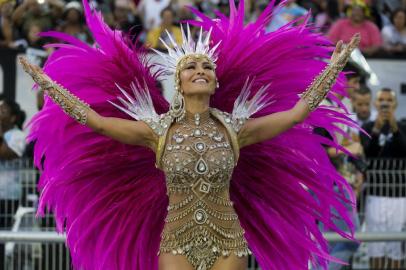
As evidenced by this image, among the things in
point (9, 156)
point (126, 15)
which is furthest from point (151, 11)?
point (9, 156)

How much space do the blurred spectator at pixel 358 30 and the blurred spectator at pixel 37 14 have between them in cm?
300

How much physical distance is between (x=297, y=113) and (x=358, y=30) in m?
6.45

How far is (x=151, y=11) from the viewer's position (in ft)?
47.8

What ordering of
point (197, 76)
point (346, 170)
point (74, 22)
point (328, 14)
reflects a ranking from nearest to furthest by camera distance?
point (197, 76) < point (346, 170) < point (74, 22) < point (328, 14)

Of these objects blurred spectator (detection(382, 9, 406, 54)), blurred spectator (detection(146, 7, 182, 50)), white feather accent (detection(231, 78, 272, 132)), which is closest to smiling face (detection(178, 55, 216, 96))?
white feather accent (detection(231, 78, 272, 132))

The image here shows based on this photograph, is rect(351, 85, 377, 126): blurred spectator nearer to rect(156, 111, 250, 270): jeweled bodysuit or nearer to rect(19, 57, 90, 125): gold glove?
rect(156, 111, 250, 270): jeweled bodysuit

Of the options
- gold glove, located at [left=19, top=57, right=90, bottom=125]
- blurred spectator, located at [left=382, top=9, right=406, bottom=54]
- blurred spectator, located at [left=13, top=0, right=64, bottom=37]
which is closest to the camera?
gold glove, located at [left=19, top=57, right=90, bottom=125]

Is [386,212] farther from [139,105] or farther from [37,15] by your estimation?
[37,15]

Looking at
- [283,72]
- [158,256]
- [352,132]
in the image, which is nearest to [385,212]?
[352,132]

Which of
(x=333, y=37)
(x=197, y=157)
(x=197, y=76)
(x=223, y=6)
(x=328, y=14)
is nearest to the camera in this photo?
(x=197, y=157)

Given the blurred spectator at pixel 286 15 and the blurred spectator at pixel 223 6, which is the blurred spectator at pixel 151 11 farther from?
the blurred spectator at pixel 286 15

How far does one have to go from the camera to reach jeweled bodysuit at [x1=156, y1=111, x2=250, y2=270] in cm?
712

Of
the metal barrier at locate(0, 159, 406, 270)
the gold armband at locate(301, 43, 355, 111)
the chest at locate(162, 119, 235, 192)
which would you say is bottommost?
the metal barrier at locate(0, 159, 406, 270)

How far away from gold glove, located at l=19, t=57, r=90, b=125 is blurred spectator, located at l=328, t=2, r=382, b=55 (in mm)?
6604
